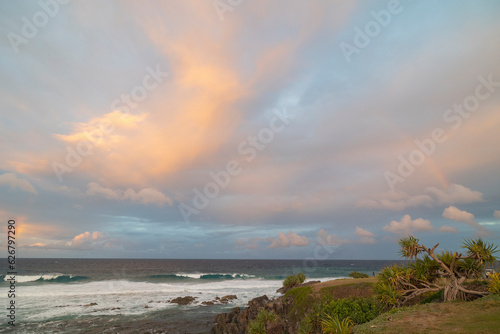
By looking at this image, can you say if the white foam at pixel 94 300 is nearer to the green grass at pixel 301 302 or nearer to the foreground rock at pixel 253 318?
the foreground rock at pixel 253 318

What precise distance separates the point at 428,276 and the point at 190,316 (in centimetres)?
3108

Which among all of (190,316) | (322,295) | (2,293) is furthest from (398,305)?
(2,293)

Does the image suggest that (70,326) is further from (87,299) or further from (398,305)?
(398,305)

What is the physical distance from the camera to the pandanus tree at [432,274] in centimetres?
1630

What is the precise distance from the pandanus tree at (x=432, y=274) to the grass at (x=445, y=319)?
1.93m

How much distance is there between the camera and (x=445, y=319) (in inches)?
492

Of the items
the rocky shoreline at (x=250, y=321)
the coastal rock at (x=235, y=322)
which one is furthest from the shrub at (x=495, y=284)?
the coastal rock at (x=235, y=322)

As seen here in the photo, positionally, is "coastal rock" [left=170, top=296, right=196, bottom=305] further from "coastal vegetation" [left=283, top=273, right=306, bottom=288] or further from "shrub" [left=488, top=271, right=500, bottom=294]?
"shrub" [left=488, top=271, right=500, bottom=294]

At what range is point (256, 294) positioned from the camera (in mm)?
54812

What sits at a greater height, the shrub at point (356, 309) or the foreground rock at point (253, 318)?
the shrub at point (356, 309)

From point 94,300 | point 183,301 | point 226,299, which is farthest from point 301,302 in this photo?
point 94,300

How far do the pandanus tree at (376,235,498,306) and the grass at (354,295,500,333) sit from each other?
6.33 ft

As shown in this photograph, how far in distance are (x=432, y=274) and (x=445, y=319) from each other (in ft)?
22.4

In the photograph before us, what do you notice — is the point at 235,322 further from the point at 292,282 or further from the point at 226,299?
the point at 226,299
